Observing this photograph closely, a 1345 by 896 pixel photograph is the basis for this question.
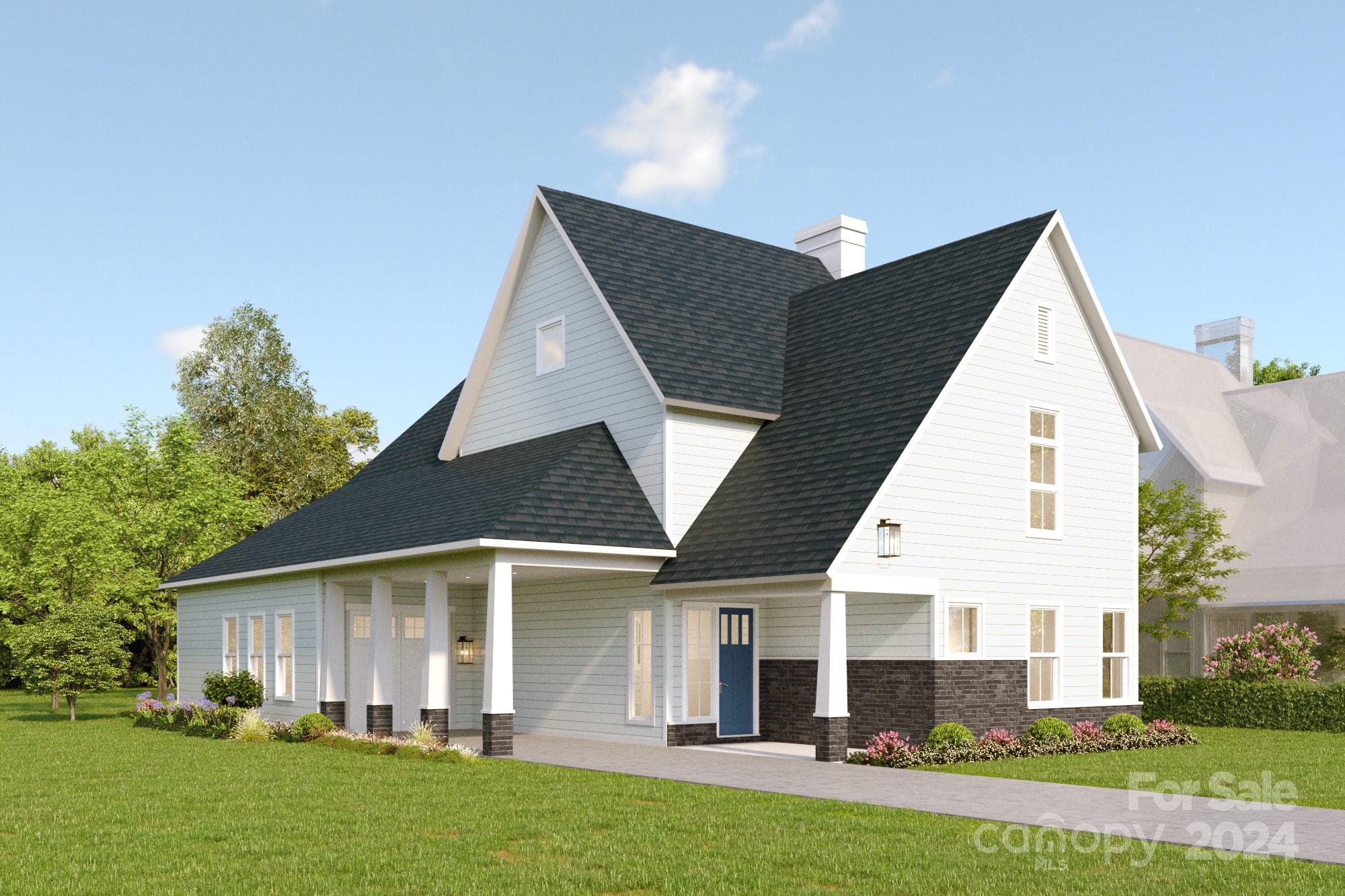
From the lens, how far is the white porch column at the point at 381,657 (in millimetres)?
22531

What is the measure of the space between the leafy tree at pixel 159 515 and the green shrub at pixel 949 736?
2332 centimetres

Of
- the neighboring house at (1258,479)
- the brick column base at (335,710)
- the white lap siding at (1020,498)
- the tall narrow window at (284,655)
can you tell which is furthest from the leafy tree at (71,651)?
the neighboring house at (1258,479)

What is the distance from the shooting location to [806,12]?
21.2 metres

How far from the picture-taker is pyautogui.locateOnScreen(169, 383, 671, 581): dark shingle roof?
19.5 metres

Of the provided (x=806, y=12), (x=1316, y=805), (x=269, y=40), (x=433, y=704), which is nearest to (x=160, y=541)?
(x=269, y=40)

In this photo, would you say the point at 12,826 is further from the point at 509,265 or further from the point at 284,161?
the point at 284,161

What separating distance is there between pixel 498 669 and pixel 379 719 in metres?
4.61

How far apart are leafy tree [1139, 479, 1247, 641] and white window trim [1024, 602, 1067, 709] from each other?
10.3 m

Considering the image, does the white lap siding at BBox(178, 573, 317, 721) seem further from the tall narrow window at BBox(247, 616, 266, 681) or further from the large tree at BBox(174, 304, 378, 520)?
the large tree at BBox(174, 304, 378, 520)

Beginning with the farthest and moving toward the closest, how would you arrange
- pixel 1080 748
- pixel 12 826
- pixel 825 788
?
pixel 1080 748 → pixel 825 788 → pixel 12 826

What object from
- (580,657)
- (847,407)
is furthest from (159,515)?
(847,407)

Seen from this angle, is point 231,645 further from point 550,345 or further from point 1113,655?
point 1113,655

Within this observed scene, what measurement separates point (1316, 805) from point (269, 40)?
2276 cm

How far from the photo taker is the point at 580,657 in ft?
73.0
